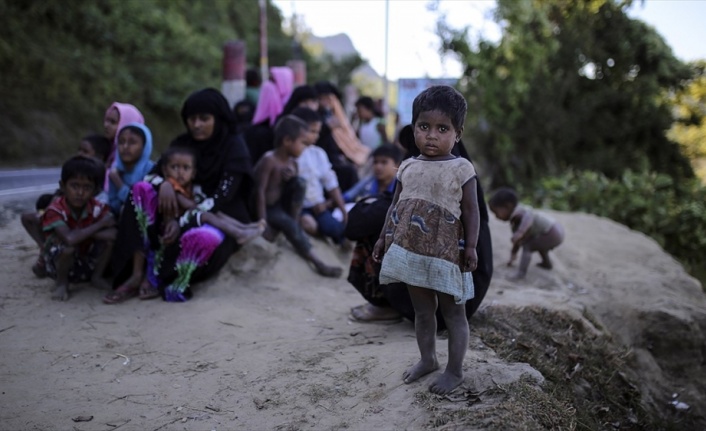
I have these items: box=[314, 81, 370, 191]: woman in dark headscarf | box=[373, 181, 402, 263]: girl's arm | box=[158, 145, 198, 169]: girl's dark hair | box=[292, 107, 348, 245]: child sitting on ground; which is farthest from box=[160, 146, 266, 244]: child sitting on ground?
box=[314, 81, 370, 191]: woman in dark headscarf

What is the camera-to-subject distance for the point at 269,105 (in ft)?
21.5

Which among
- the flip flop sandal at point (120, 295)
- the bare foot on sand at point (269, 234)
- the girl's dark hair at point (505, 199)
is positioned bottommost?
the flip flop sandal at point (120, 295)

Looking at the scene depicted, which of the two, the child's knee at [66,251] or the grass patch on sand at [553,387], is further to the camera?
the child's knee at [66,251]

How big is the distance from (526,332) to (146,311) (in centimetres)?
253

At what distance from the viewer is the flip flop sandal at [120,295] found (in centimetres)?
417

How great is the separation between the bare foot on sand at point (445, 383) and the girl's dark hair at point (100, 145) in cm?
345

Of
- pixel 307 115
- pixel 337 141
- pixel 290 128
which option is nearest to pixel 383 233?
pixel 290 128

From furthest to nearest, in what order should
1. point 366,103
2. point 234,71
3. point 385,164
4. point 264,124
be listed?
point 366,103, point 234,71, point 264,124, point 385,164

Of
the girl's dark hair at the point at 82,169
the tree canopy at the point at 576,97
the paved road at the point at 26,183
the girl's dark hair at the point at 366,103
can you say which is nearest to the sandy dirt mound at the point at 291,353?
the girl's dark hair at the point at 82,169

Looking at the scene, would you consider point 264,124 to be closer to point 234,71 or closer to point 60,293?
point 234,71

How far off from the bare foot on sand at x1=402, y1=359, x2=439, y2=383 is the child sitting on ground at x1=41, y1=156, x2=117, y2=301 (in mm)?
2597

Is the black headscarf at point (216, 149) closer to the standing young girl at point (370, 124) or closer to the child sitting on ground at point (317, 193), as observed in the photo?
the child sitting on ground at point (317, 193)

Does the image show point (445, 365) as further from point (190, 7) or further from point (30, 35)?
point (190, 7)

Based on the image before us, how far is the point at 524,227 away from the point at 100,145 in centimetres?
371
